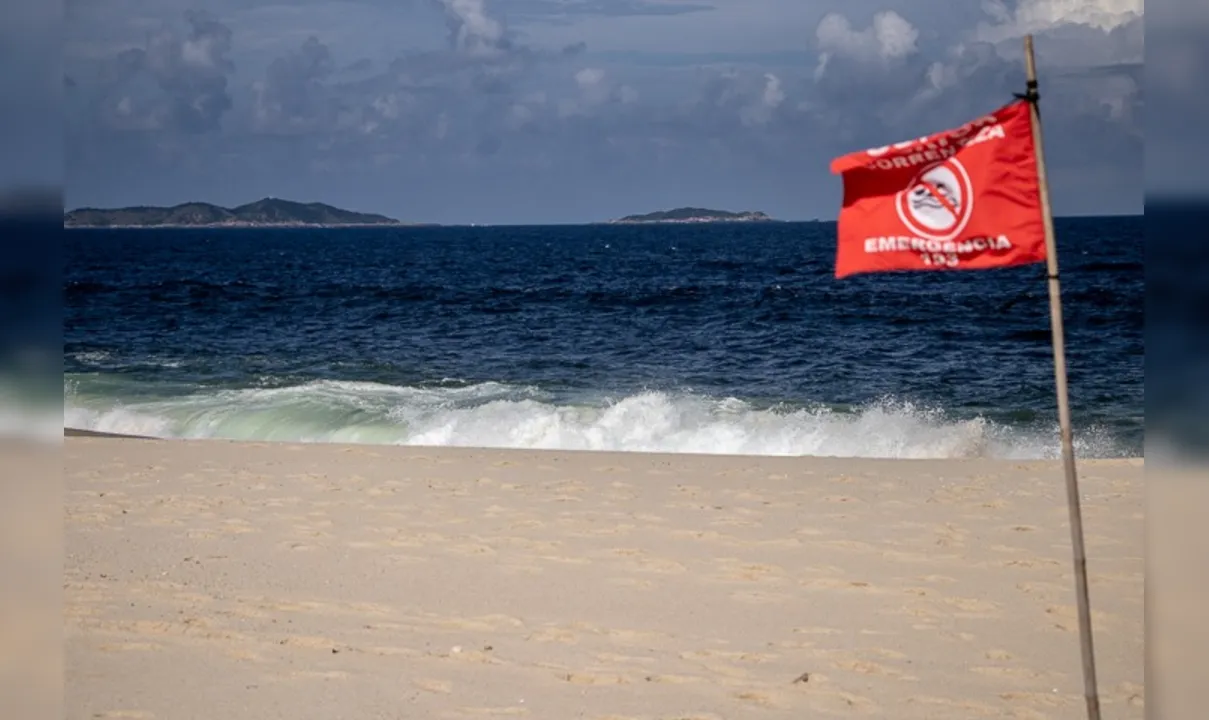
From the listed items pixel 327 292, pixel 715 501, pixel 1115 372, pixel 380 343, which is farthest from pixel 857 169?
pixel 327 292

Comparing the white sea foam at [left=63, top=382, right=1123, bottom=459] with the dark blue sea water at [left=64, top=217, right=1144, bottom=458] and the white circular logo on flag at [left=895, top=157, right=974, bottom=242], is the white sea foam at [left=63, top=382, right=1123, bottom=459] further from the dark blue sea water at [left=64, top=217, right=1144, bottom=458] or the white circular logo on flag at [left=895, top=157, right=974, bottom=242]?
the white circular logo on flag at [left=895, top=157, right=974, bottom=242]

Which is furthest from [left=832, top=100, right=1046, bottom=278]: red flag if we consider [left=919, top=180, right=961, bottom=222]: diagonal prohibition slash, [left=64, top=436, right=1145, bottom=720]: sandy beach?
[left=64, top=436, right=1145, bottom=720]: sandy beach

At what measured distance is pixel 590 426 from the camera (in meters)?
14.7

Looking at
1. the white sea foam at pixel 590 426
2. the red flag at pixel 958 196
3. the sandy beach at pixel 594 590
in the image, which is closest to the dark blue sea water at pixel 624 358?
the white sea foam at pixel 590 426

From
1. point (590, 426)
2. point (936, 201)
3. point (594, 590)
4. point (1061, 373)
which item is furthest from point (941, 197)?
point (590, 426)

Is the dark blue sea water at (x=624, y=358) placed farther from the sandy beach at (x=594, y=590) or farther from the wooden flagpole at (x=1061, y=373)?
the wooden flagpole at (x=1061, y=373)

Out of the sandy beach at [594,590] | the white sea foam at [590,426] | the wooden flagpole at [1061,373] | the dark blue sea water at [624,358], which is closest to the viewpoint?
the wooden flagpole at [1061,373]

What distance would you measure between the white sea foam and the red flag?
9.51 metres

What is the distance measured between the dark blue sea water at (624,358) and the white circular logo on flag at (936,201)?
302cm

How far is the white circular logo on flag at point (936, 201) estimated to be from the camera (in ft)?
12.6
